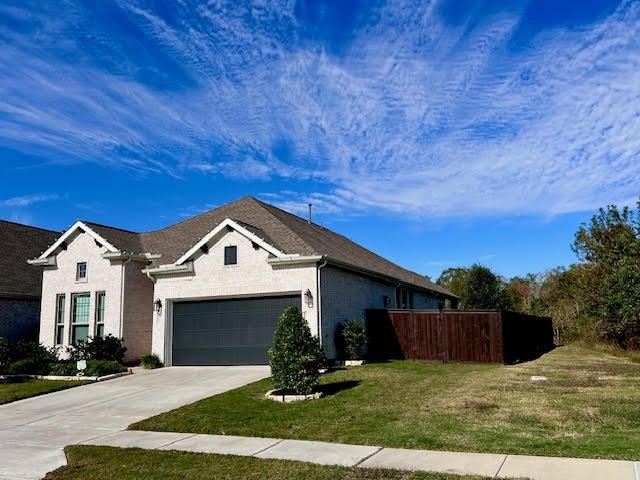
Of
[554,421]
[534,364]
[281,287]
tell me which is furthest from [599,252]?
[554,421]

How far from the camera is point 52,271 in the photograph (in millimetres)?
23297

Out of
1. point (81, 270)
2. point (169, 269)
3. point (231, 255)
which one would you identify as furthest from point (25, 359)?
point (231, 255)

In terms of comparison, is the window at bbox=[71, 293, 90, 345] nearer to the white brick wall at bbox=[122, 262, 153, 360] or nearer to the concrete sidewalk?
the white brick wall at bbox=[122, 262, 153, 360]

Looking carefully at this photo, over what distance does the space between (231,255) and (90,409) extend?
798 centimetres

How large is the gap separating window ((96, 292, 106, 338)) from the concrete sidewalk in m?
12.5

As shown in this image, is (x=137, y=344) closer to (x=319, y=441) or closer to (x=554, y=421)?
(x=319, y=441)

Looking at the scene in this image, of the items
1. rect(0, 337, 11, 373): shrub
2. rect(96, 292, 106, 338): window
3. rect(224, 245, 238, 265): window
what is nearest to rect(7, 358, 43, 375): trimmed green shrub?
rect(0, 337, 11, 373): shrub

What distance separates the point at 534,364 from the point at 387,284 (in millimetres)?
7423

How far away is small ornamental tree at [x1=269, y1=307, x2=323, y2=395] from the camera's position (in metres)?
13.0

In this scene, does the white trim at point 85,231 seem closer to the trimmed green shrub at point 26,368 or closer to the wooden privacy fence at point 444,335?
the trimmed green shrub at point 26,368

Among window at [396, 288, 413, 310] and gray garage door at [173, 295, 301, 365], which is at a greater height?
window at [396, 288, 413, 310]

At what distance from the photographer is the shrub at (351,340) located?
1919 centimetres

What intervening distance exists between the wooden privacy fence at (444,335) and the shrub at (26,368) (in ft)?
39.4

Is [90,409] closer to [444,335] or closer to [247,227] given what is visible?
[247,227]
